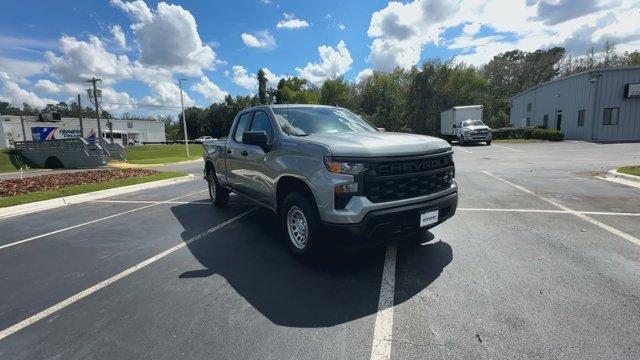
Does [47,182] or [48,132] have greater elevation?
[48,132]

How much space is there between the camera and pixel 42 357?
2689mm

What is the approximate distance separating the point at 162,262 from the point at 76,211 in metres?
5.11

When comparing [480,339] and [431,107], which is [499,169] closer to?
[480,339]

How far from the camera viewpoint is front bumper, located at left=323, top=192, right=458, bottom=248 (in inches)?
141

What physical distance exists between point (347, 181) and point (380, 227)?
1.93 ft

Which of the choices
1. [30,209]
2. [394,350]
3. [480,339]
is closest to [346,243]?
[394,350]

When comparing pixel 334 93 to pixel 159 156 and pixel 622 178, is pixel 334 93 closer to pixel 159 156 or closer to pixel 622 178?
pixel 159 156

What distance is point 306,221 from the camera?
160 inches

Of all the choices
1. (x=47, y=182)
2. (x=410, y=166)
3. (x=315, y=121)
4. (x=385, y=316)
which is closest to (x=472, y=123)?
(x=315, y=121)

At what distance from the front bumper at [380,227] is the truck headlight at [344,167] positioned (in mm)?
463

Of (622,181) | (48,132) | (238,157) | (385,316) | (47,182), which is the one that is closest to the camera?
(385,316)

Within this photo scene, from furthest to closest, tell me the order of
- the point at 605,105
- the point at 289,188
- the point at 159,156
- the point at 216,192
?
1. the point at 159,156
2. the point at 605,105
3. the point at 216,192
4. the point at 289,188

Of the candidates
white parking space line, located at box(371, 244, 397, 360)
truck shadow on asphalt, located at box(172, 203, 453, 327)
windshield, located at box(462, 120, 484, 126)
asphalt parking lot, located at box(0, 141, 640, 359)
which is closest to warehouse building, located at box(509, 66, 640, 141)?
windshield, located at box(462, 120, 484, 126)

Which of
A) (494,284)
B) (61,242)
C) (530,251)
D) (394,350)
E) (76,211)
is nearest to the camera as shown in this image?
(394,350)
